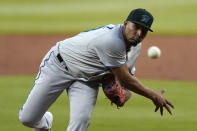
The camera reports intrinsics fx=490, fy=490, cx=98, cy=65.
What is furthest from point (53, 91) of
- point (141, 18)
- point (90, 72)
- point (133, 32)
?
point (141, 18)

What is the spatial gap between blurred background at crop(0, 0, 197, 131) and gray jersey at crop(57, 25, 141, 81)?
1655 mm

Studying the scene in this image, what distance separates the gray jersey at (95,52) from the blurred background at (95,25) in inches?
65.2

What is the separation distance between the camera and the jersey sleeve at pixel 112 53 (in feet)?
16.8

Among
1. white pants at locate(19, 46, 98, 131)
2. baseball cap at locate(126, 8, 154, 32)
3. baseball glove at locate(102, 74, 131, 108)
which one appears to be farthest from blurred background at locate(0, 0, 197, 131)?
baseball cap at locate(126, 8, 154, 32)

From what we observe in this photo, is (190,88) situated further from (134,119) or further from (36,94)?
(36,94)

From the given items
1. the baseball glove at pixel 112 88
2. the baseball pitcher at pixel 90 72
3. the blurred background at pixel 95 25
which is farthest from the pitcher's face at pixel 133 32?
the blurred background at pixel 95 25

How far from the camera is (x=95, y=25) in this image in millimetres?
15180

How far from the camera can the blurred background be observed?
295 inches

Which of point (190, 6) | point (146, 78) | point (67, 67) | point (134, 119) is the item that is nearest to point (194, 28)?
point (190, 6)

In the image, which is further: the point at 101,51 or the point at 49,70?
the point at 49,70

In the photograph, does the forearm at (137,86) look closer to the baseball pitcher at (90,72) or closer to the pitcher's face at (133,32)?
the baseball pitcher at (90,72)

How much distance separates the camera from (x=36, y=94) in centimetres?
558

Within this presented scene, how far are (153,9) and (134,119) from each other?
9263 mm

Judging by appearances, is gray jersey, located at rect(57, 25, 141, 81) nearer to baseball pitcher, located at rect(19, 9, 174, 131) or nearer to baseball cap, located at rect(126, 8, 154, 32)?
baseball pitcher, located at rect(19, 9, 174, 131)
